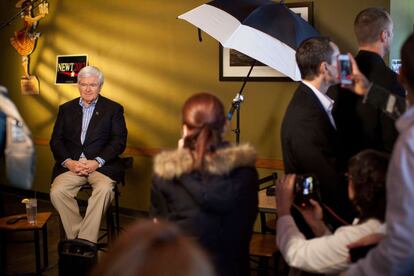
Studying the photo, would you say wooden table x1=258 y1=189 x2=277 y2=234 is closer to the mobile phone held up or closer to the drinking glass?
the mobile phone held up

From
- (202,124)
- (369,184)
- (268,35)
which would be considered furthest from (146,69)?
(369,184)

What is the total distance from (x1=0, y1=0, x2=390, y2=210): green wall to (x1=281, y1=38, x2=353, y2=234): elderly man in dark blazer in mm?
1829

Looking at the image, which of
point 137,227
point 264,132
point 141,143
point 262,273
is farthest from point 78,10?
point 137,227

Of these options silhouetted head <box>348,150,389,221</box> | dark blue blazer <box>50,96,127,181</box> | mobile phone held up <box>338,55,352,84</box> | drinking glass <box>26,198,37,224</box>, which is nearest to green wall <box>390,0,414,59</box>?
mobile phone held up <box>338,55,352,84</box>

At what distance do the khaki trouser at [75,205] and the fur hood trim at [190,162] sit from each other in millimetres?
2208

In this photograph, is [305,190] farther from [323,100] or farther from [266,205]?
[266,205]

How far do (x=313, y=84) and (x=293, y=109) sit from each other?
15 centimetres

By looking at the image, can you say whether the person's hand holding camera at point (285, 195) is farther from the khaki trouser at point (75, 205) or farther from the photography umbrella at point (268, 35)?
the khaki trouser at point (75, 205)

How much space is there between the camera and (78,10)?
5.82m

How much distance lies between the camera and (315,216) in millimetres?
2086

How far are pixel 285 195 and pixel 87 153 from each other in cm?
256

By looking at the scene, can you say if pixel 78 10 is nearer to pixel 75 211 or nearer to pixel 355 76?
pixel 75 211

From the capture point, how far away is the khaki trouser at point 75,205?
4074 mm

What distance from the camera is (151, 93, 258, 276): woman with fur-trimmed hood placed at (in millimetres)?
1972
